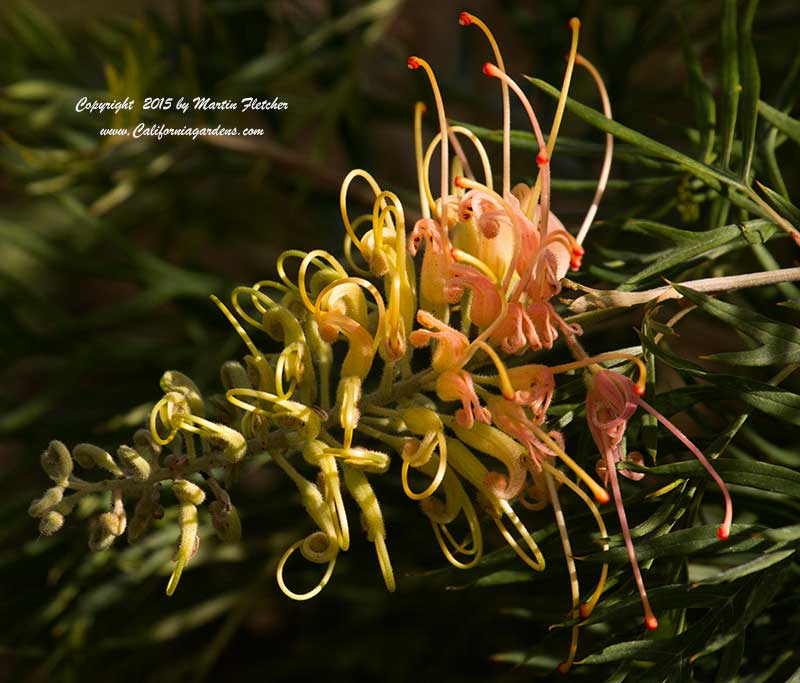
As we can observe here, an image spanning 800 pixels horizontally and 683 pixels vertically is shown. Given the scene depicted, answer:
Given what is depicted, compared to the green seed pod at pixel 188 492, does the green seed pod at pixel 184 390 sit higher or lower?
higher

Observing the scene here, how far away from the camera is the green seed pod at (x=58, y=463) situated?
1.87 ft

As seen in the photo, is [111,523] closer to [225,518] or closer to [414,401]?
[225,518]

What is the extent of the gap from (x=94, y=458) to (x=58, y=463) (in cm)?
2

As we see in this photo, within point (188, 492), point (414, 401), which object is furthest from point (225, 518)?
point (414, 401)

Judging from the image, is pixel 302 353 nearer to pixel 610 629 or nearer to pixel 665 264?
pixel 665 264

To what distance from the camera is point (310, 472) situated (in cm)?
93

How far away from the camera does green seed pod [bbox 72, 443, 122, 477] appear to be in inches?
22.7

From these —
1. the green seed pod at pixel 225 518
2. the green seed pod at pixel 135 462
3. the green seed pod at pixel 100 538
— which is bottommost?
the green seed pod at pixel 225 518

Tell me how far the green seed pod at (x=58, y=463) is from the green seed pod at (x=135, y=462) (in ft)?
0.10

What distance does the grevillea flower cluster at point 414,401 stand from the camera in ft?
1.84

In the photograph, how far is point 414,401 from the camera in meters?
0.60

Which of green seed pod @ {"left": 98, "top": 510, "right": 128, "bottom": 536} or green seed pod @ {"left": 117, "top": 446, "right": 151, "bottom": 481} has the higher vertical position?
green seed pod @ {"left": 117, "top": 446, "right": 151, "bottom": 481}

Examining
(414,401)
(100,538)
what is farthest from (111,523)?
(414,401)

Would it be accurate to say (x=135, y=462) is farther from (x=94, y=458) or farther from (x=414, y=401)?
(x=414, y=401)
